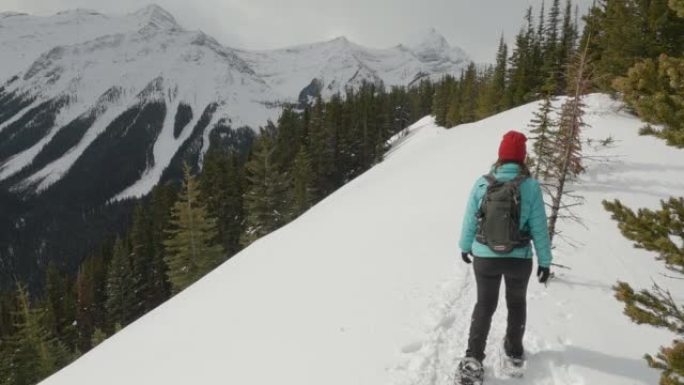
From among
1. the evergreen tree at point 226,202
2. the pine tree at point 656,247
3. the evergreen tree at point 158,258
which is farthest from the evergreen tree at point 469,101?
the pine tree at point 656,247

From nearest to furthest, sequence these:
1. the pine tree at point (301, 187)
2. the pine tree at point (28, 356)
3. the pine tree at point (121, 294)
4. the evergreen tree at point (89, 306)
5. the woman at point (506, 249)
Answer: the woman at point (506, 249)
the pine tree at point (28, 356)
the pine tree at point (301, 187)
the pine tree at point (121, 294)
the evergreen tree at point (89, 306)

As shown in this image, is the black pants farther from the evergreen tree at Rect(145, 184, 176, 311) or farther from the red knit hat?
the evergreen tree at Rect(145, 184, 176, 311)

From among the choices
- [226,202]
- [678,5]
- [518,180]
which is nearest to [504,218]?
→ [518,180]

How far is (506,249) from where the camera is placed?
4.78 metres

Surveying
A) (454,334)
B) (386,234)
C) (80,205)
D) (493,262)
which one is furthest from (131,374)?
(80,205)

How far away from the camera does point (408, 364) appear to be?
20.0 feet

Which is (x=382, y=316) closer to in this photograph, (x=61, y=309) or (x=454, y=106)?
(x=454, y=106)

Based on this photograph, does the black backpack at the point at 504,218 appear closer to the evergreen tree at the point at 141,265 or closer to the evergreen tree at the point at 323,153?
the evergreen tree at the point at 141,265

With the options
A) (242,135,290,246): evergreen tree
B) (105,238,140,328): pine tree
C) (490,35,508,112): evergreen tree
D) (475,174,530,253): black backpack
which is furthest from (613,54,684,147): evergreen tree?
(105,238,140,328): pine tree

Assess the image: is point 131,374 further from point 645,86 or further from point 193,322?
point 645,86

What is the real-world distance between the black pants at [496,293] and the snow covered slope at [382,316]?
0.59 m

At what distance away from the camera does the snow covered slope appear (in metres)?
6.09

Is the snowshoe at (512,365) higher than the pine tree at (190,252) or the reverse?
higher

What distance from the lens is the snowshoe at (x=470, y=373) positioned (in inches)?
201
